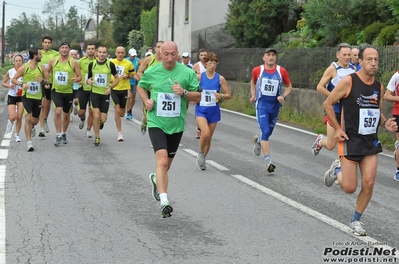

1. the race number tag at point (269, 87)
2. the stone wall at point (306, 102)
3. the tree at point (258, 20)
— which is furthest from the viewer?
the tree at point (258, 20)

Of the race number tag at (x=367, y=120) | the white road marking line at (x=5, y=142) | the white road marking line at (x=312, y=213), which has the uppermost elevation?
the race number tag at (x=367, y=120)

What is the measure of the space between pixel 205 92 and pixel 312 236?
5051 mm

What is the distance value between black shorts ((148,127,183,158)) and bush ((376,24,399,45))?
14.3 m

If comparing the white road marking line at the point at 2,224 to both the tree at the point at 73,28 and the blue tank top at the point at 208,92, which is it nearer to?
the blue tank top at the point at 208,92

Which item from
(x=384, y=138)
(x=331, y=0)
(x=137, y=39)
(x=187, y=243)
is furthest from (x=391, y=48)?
(x=137, y=39)

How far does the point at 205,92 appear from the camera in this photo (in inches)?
484

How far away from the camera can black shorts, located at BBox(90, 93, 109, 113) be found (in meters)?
15.3

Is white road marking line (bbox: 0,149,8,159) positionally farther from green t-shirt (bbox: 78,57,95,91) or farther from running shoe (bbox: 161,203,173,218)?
running shoe (bbox: 161,203,173,218)

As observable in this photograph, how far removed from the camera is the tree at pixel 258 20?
110 feet

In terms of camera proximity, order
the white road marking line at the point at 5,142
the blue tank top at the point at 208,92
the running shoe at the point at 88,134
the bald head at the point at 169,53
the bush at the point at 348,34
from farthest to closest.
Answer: the bush at the point at 348,34, the running shoe at the point at 88,134, the white road marking line at the point at 5,142, the blue tank top at the point at 208,92, the bald head at the point at 169,53

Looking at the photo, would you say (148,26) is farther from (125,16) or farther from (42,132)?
(42,132)

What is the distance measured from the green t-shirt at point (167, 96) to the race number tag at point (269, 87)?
343cm

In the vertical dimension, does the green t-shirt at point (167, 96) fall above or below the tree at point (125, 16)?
below

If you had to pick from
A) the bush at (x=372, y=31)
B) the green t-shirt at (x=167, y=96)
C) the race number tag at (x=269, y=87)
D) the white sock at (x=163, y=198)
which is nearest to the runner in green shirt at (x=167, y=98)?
the green t-shirt at (x=167, y=96)
